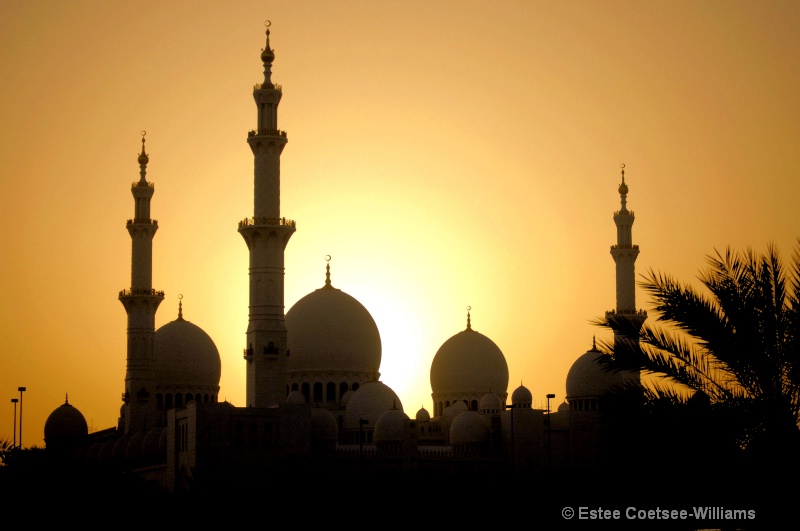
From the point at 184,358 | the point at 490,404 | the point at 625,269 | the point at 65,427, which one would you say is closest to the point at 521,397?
the point at 490,404

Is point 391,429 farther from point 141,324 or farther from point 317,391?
point 141,324

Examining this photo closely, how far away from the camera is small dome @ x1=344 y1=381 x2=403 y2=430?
51.6 metres

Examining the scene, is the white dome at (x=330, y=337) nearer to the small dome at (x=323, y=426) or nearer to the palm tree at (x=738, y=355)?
the small dome at (x=323, y=426)

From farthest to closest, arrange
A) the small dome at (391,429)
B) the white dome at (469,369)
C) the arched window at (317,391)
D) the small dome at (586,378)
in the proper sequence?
1. the white dome at (469,369)
2. the small dome at (586,378)
3. the arched window at (317,391)
4. the small dome at (391,429)

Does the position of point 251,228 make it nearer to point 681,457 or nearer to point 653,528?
point 653,528

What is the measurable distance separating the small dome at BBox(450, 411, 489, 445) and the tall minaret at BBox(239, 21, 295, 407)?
287 inches

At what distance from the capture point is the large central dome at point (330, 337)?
5484 cm

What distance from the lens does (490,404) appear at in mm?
55844

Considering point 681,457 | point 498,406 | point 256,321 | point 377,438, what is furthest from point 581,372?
point 681,457

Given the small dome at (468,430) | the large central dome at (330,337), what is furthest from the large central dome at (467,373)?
the small dome at (468,430)

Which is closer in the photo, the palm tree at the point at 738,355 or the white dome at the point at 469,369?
the palm tree at the point at 738,355

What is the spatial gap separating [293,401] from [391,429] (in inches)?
153

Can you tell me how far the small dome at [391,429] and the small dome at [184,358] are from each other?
1208 centimetres

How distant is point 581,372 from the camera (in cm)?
5794
